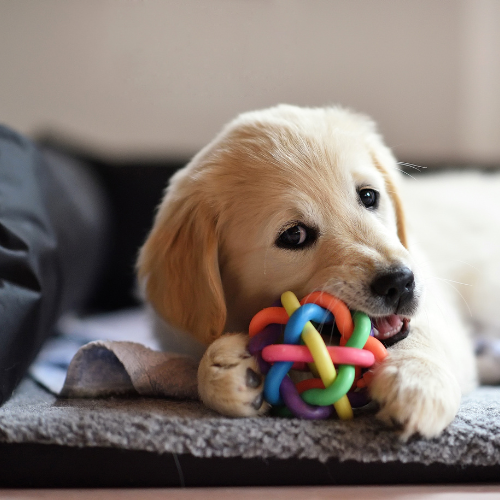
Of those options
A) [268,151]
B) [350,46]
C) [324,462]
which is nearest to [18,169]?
[268,151]

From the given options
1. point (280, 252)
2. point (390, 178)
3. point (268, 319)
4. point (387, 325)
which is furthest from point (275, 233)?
point (390, 178)

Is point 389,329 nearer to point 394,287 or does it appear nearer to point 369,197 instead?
point 394,287

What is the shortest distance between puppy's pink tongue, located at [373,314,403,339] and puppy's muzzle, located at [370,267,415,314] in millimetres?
81

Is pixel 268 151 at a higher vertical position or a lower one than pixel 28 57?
lower

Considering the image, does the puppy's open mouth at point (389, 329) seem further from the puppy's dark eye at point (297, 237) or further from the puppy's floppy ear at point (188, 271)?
the puppy's floppy ear at point (188, 271)

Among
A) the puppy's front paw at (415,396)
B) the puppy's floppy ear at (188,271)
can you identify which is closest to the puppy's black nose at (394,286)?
the puppy's front paw at (415,396)

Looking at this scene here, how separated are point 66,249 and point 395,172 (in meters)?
1.33

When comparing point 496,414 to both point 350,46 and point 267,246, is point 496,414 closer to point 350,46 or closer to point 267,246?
point 267,246

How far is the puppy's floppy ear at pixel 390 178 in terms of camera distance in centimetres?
177

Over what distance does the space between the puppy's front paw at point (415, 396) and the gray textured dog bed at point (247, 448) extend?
0.04 meters

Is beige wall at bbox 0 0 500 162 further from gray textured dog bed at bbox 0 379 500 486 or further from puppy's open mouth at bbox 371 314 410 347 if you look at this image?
gray textured dog bed at bbox 0 379 500 486

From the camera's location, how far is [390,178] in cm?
179

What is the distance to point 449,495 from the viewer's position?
3.74ft

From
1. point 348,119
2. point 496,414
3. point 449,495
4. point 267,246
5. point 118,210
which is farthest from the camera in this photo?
point 118,210
